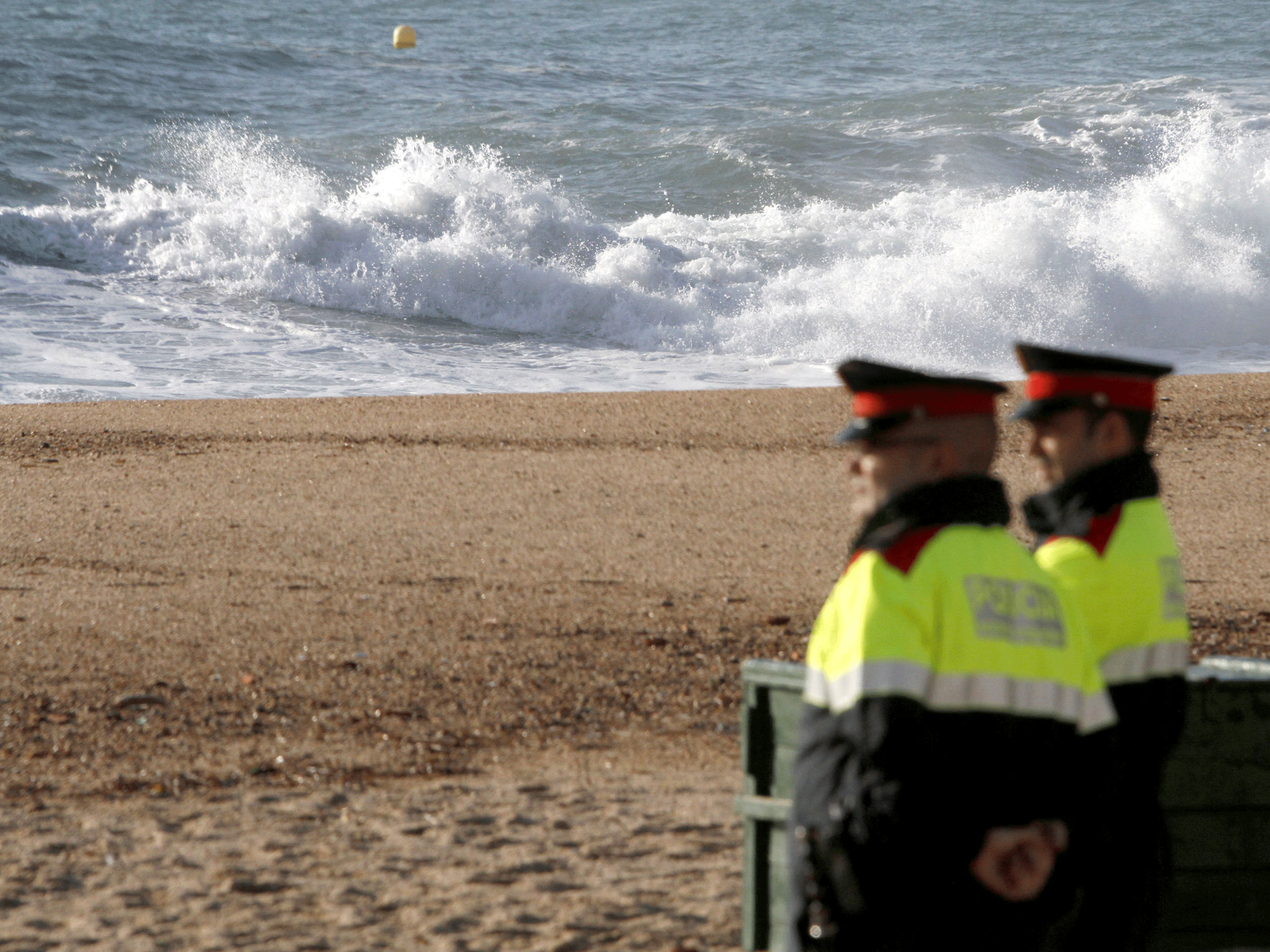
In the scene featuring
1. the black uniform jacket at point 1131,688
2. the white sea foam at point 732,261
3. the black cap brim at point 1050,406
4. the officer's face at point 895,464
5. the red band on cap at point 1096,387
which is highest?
the white sea foam at point 732,261

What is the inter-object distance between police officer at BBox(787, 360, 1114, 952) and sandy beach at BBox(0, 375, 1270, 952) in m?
1.72

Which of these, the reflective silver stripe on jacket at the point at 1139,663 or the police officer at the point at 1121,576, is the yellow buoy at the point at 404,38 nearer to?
the police officer at the point at 1121,576

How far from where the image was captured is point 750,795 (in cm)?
318

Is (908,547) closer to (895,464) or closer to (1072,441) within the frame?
(895,464)

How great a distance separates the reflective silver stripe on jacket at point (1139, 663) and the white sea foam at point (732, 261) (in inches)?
435

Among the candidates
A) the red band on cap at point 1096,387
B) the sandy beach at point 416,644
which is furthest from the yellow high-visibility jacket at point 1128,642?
the sandy beach at point 416,644

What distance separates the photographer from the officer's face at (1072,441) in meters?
2.52

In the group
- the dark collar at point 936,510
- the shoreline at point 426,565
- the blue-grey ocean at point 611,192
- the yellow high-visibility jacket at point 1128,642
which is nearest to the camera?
the dark collar at point 936,510

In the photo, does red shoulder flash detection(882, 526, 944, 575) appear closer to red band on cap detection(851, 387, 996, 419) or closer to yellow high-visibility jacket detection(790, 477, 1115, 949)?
yellow high-visibility jacket detection(790, 477, 1115, 949)

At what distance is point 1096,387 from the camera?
2502 millimetres

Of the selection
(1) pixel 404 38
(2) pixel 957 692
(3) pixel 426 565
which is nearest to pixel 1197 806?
(2) pixel 957 692

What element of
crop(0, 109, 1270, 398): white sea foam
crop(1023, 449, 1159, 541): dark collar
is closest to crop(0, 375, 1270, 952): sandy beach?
crop(1023, 449, 1159, 541): dark collar

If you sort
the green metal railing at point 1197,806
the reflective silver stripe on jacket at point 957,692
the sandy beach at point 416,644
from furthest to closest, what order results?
the sandy beach at point 416,644
the green metal railing at point 1197,806
the reflective silver stripe on jacket at point 957,692

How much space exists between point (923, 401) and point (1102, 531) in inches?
22.8
